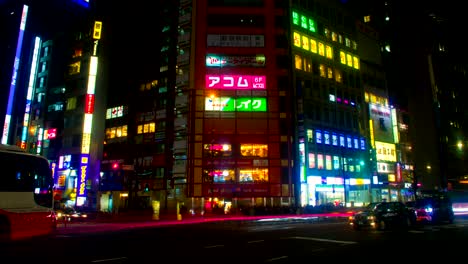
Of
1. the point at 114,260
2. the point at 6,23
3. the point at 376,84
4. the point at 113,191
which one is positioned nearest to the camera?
the point at 114,260

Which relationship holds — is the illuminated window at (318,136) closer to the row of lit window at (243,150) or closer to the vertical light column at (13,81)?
the row of lit window at (243,150)

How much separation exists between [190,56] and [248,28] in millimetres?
9593

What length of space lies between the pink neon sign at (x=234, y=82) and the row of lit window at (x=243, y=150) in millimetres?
8436

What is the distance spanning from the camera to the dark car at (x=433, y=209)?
75.0 ft

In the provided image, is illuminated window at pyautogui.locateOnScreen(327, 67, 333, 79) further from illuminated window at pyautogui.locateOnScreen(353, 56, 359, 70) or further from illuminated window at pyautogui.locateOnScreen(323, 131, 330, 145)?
illuminated window at pyautogui.locateOnScreen(323, 131, 330, 145)

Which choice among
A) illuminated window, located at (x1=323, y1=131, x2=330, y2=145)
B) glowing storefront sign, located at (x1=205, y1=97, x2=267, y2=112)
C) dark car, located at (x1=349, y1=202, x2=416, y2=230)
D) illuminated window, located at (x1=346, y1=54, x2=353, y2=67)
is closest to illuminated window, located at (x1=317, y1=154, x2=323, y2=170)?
illuminated window, located at (x1=323, y1=131, x2=330, y2=145)

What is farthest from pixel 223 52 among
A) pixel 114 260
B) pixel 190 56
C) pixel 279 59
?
pixel 114 260

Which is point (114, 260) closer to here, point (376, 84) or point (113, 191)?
point (113, 191)

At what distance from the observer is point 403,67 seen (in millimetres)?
81000

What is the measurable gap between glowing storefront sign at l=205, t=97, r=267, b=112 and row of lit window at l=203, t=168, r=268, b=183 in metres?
8.65

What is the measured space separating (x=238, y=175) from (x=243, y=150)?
11.7 feet

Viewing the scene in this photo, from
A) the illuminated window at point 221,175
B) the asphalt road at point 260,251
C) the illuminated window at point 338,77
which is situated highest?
the illuminated window at point 338,77

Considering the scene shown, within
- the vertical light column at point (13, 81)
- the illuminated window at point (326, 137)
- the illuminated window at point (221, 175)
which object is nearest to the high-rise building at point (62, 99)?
the vertical light column at point (13, 81)

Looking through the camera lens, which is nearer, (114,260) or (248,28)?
(114,260)
